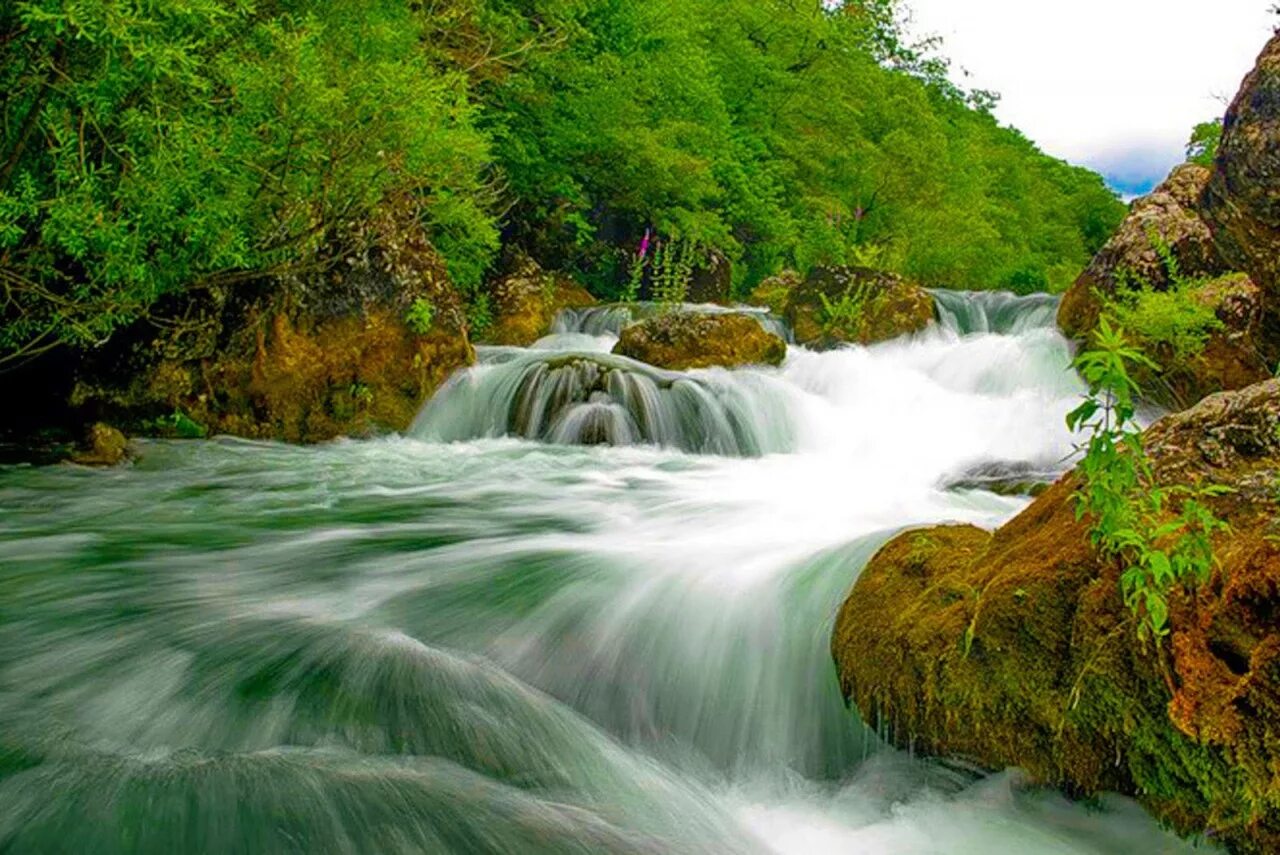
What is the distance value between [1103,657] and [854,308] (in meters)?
11.4

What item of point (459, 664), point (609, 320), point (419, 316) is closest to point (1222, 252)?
point (459, 664)

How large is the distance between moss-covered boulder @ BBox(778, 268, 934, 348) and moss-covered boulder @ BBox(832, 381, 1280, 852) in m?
10.4

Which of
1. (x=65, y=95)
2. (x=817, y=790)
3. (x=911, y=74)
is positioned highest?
(x=911, y=74)

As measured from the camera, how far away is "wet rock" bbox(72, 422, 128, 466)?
7496 mm

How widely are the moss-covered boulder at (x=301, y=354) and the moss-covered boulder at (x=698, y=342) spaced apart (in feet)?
7.49

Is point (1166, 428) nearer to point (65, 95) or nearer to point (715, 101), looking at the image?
point (65, 95)

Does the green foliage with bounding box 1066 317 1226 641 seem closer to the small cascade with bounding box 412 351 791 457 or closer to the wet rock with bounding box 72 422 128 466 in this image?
the small cascade with bounding box 412 351 791 457

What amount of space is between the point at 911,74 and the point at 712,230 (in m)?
13.8

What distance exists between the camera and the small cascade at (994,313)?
14.4m

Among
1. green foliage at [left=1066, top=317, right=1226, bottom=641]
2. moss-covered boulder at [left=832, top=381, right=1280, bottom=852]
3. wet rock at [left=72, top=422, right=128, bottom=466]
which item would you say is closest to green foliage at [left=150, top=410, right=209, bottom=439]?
wet rock at [left=72, top=422, right=128, bottom=466]

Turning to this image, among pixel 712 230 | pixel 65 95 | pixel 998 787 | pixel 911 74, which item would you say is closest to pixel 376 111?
pixel 65 95

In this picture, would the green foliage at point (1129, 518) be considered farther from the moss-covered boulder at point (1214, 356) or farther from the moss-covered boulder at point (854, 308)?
the moss-covered boulder at point (854, 308)

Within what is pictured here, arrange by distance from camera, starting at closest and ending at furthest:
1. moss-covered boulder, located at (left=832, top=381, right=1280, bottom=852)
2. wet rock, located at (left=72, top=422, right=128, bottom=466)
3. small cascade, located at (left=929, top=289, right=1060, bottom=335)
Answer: moss-covered boulder, located at (left=832, top=381, right=1280, bottom=852) < wet rock, located at (left=72, top=422, right=128, bottom=466) < small cascade, located at (left=929, top=289, right=1060, bottom=335)

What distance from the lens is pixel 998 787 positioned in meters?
2.94
